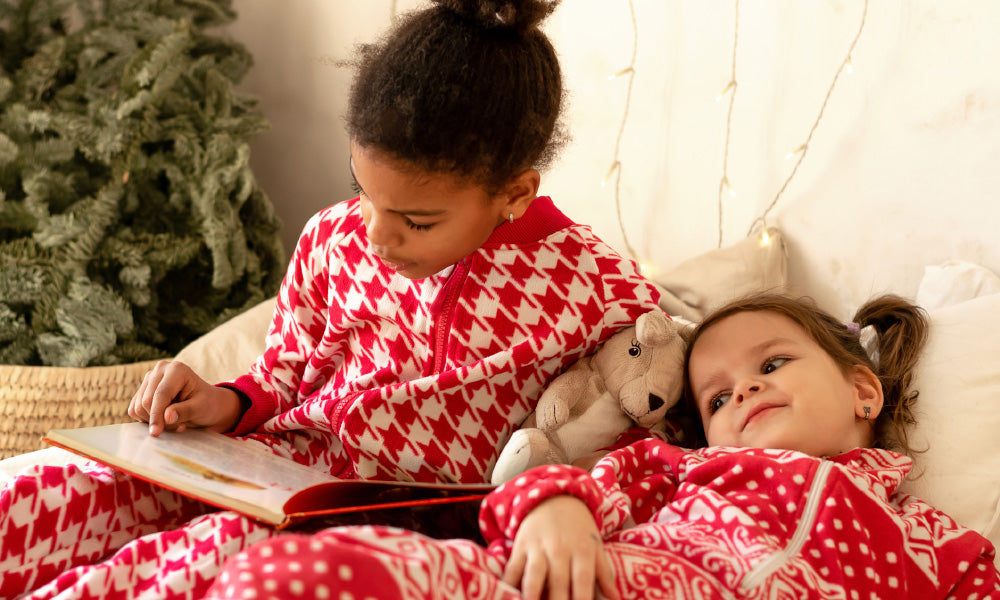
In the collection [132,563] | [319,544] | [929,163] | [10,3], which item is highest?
[10,3]

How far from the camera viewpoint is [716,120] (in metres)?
1.36

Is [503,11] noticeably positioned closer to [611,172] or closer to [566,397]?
[566,397]

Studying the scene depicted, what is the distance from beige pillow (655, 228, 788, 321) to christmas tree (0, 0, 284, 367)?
86 centimetres

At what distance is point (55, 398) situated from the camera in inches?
57.5

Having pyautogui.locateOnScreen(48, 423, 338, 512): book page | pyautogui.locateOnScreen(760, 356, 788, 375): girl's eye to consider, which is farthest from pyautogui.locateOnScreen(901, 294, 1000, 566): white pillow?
pyautogui.locateOnScreen(48, 423, 338, 512): book page

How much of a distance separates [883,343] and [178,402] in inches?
33.4

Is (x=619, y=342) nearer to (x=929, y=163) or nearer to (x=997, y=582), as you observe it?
(x=997, y=582)

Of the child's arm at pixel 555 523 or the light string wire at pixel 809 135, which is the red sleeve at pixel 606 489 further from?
the light string wire at pixel 809 135

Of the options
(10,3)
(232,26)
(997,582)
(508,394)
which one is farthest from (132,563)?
(232,26)

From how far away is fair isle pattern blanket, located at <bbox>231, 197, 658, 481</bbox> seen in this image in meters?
0.94

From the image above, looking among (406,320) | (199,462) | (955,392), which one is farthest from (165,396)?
(955,392)

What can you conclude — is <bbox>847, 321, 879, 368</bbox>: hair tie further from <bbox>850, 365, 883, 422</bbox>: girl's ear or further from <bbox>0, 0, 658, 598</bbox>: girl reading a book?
<bbox>0, 0, 658, 598</bbox>: girl reading a book

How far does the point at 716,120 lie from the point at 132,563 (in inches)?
42.0

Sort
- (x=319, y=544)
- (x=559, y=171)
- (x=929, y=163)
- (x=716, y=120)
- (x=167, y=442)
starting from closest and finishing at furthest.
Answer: (x=319, y=544) → (x=167, y=442) → (x=929, y=163) → (x=716, y=120) → (x=559, y=171)
